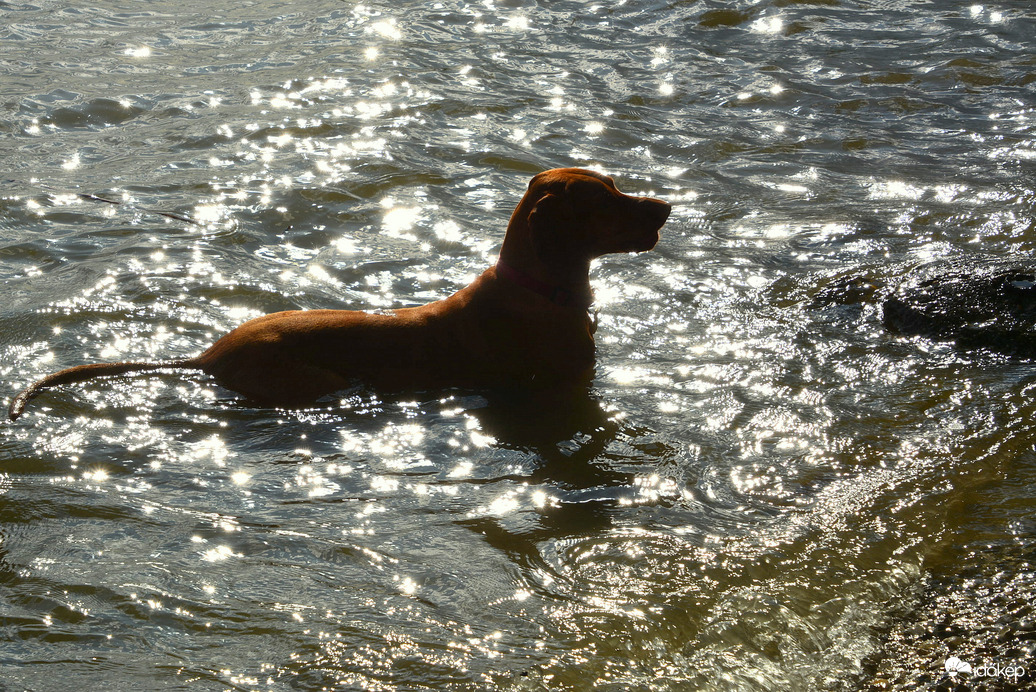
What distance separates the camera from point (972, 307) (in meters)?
5.02

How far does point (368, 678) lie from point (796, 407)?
2.46 meters

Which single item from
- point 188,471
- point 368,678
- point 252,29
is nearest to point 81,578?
point 188,471

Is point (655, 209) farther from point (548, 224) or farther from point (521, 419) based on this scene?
point (521, 419)

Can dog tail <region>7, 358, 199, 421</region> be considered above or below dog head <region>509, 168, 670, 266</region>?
below

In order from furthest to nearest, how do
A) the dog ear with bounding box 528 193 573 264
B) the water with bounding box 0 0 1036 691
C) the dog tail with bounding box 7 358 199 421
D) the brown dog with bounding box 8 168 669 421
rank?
the dog ear with bounding box 528 193 573 264 → the brown dog with bounding box 8 168 669 421 → the dog tail with bounding box 7 358 199 421 → the water with bounding box 0 0 1036 691

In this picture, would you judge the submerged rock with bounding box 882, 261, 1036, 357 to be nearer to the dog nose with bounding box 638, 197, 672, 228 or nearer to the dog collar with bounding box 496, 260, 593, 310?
the dog nose with bounding box 638, 197, 672, 228

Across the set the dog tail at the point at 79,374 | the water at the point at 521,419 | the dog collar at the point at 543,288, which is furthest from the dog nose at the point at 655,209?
the dog tail at the point at 79,374

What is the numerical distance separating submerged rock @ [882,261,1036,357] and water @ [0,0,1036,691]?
0.14 meters

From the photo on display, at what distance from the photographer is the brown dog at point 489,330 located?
14.8ft

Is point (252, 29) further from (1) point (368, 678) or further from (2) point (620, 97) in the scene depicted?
(1) point (368, 678)

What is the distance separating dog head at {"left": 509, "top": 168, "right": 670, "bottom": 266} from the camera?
15.3 ft

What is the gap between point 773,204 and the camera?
7020mm

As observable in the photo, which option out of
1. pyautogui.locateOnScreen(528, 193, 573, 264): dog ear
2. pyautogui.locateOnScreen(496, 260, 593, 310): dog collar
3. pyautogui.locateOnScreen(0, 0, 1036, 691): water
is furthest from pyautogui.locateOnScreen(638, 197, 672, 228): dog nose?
pyautogui.locateOnScreen(0, 0, 1036, 691): water

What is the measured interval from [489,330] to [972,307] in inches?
99.1
